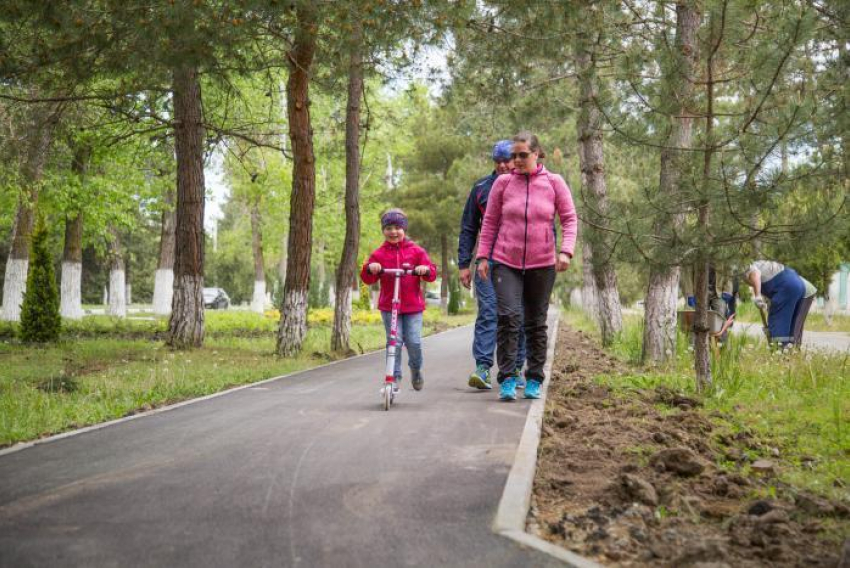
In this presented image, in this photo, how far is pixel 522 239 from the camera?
7102 millimetres

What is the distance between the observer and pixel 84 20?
28.5ft

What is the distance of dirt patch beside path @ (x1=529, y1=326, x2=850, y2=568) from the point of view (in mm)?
3170

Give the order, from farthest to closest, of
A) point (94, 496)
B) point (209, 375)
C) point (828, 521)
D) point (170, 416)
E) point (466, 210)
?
point (209, 375), point (466, 210), point (170, 416), point (94, 496), point (828, 521)

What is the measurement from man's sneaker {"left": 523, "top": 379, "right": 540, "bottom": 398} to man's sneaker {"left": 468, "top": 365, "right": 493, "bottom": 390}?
29.7 inches

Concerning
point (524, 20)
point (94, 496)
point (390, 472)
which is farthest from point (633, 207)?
point (94, 496)

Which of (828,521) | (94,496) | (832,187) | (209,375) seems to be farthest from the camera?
(209,375)

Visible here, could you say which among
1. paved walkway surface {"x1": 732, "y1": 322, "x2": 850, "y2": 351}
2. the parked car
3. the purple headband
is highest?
the purple headband

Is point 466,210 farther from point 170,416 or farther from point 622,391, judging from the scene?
point 170,416

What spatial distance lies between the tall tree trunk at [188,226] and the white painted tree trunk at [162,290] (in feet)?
47.6

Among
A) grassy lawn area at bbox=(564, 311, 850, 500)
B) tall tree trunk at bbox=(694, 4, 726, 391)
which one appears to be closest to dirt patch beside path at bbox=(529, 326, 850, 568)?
grassy lawn area at bbox=(564, 311, 850, 500)

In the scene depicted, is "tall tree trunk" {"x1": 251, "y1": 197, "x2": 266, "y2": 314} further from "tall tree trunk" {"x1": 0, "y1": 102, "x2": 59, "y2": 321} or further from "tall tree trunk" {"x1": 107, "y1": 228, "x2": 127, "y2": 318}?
"tall tree trunk" {"x1": 0, "y1": 102, "x2": 59, "y2": 321}

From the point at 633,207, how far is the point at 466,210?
1.84 m

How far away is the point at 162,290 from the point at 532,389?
23458 mm

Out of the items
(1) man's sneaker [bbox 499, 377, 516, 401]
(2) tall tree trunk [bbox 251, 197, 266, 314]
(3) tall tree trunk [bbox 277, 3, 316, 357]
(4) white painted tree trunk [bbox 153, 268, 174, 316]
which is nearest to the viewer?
(1) man's sneaker [bbox 499, 377, 516, 401]
